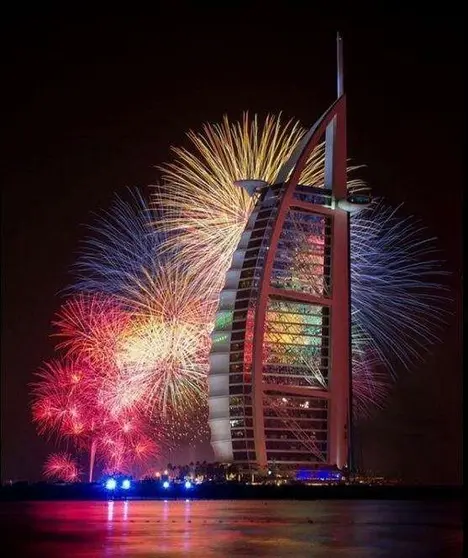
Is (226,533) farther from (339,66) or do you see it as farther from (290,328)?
(339,66)

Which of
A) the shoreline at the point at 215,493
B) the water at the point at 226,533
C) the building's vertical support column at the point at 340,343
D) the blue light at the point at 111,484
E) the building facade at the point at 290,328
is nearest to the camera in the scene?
the water at the point at 226,533

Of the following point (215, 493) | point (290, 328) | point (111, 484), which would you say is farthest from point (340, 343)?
point (111, 484)

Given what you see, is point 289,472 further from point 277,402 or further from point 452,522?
point 452,522

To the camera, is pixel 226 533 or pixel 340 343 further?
pixel 340 343

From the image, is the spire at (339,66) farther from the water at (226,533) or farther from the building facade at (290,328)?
the water at (226,533)

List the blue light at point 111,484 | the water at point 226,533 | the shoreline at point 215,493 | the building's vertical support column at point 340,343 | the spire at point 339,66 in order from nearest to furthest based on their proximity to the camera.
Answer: the water at point 226,533 < the shoreline at point 215,493 < the blue light at point 111,484 < the building's vertical support column at point 340,343 < the spire at point 339,66

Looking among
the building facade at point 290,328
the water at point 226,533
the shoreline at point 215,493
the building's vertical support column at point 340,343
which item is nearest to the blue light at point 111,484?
the shoreline at point 215,493

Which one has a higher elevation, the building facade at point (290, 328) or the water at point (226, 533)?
the building facade at point (290, 328)

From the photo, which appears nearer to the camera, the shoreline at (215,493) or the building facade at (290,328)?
the shoreline at (215,493)

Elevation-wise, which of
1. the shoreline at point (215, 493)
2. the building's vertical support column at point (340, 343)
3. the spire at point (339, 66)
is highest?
the spire at point (339, 66)

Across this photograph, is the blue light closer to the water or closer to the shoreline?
the shoreline
